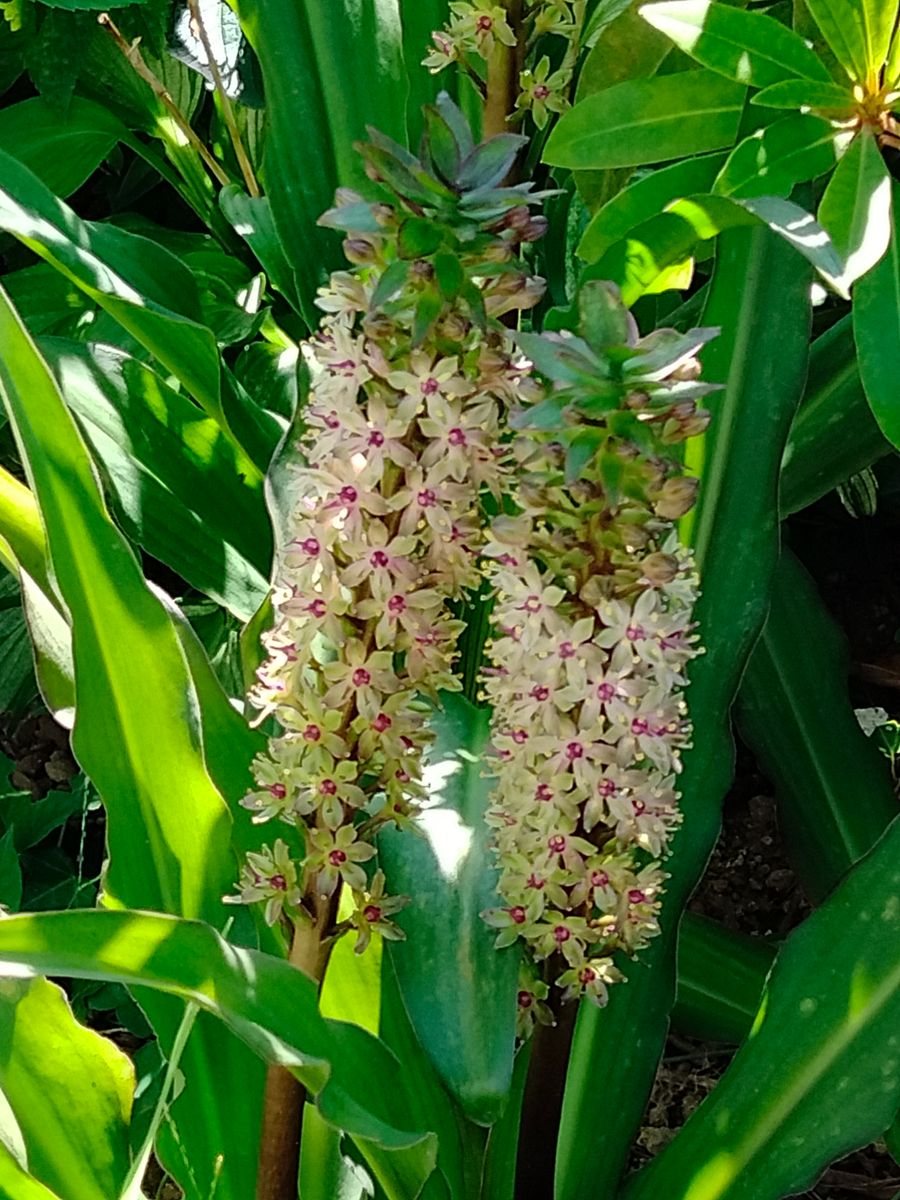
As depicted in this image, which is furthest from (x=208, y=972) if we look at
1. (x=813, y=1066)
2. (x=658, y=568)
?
(x=813, y=1066)

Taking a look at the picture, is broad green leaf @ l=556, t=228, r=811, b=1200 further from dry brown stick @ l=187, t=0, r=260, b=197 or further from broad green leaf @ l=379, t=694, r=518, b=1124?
dry brown stick @ l=187, t=0, r=260, b=197

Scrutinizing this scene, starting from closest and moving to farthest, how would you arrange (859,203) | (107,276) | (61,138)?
1. (859,203)
2. (107,276)
3. (61,138)

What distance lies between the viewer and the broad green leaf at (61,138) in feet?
4.23

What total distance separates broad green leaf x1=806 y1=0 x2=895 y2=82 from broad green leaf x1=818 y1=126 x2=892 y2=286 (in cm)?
3

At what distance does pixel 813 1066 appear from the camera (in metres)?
0.70

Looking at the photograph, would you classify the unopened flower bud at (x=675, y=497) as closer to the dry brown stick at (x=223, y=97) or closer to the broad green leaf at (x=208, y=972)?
the broad green leaf at (x=208, y=972)

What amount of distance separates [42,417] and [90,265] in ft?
0.82

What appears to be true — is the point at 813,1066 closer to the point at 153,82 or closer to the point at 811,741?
the point at 811,741

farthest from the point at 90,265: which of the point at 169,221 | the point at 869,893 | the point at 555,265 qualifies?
the point at 169,221

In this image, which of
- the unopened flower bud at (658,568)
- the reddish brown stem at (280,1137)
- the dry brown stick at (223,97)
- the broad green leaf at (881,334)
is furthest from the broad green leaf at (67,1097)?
the dry brown stick at (223,97)

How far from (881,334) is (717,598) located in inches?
9.0

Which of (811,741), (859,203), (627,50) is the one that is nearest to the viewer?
(859,203)

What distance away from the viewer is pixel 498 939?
0.60 meters

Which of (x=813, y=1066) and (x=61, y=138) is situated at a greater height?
(x=61, y=138)
